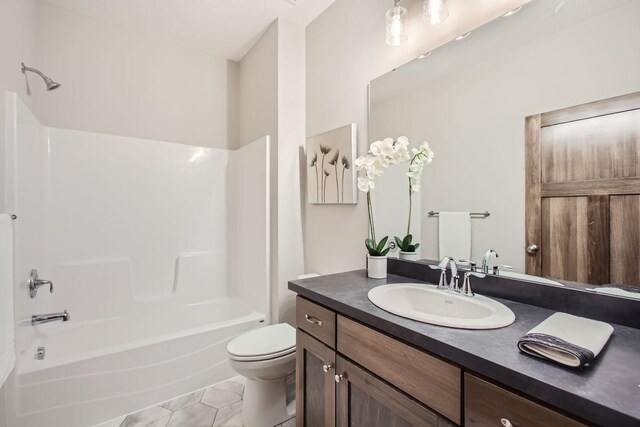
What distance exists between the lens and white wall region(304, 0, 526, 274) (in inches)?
56.1

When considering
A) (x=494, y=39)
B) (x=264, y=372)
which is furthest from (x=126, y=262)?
(x=494, y=39)

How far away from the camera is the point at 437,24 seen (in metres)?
1.36

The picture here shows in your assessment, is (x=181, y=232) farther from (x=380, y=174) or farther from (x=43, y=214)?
(x=380, y=174)

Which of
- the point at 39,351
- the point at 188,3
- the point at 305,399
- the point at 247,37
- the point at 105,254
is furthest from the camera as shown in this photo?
the point at 247,37

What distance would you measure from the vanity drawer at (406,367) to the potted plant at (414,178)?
1.94 ft

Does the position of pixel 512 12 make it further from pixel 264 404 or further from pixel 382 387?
pixel 264 404

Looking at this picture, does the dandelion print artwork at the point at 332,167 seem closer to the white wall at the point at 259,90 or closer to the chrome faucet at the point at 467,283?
the white wall at the point at 259,90

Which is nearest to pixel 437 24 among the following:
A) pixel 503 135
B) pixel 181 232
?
pixel 503 135

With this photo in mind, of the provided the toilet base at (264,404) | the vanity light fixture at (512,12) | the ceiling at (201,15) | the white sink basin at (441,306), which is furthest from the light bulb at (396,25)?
the toilet base at (264,404)

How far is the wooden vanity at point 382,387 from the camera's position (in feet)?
2.09

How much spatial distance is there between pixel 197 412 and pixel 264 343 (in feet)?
2.02

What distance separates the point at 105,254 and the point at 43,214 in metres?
0.48

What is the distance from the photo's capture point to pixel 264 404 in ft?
5.33

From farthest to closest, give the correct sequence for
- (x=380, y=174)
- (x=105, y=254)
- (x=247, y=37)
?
(x=247, y=37)
(x=105, y=254)
(x=380, y=174)
